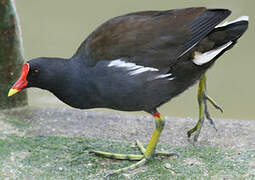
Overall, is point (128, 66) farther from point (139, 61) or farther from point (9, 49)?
point (9, 49)

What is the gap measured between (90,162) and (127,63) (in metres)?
0.85

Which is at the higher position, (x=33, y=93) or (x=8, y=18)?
(x=8, y=18)

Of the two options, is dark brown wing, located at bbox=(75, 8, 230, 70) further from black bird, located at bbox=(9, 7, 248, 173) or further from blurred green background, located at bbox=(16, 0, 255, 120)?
blurred green background, located at bbox=(16, 0, 255, 120)

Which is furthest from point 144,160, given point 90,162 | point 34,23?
point 34,23

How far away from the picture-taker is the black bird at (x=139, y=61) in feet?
9.97

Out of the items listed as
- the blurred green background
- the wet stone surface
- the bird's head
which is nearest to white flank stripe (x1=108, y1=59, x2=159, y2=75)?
the bird's head

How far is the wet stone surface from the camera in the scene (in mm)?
3697

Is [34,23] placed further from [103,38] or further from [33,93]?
[103,38]

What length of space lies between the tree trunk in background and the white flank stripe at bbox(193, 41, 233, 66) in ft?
5.50

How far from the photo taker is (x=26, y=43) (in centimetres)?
634

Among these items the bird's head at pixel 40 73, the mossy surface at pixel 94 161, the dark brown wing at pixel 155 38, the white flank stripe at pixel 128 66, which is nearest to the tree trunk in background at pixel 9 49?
the mossy surface at pixel 94 161

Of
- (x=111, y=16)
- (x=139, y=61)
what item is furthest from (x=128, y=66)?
(x=111, y=16)

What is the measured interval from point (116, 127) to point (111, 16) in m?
3.30

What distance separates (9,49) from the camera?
12.8ft
